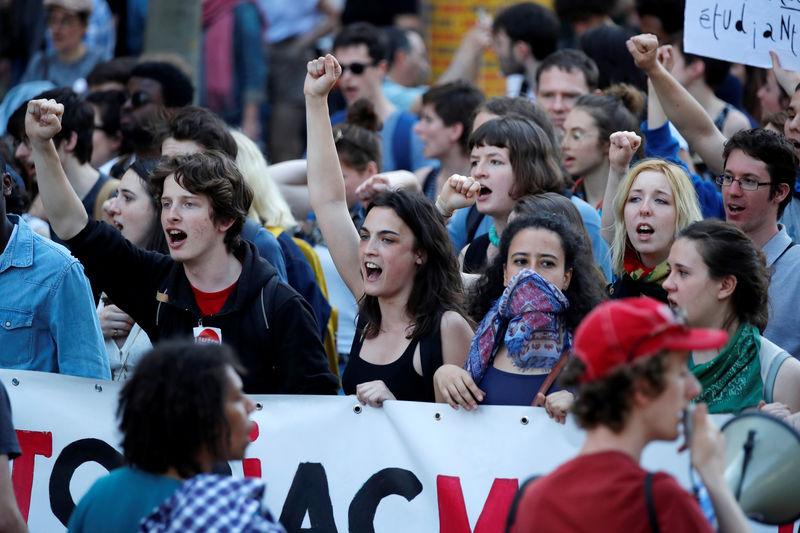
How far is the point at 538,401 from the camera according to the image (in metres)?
4.42

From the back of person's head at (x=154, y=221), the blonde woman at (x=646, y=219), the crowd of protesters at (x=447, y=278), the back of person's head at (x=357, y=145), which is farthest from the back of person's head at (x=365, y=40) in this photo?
the blonde woman at (x=646, y=219)

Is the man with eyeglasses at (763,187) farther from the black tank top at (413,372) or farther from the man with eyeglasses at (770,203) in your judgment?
the black tank top at (413,372)

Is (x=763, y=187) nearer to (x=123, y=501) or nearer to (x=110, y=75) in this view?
(x=123, y=501)

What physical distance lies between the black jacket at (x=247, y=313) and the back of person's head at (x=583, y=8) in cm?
533

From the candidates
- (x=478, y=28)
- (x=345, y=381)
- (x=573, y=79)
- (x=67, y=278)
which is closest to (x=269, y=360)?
(x=345, y=381)

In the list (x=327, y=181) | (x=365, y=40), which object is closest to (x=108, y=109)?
(x=365, y=40)

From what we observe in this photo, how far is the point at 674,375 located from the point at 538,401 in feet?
4.75

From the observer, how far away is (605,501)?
112 inches

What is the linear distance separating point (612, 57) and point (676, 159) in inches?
83.5

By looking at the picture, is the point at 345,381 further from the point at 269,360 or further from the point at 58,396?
the point at 58,396

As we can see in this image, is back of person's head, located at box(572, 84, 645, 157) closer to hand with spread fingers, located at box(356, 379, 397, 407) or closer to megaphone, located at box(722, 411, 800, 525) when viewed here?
hand with spread fingers, located at box(356, 379, 397, 407)

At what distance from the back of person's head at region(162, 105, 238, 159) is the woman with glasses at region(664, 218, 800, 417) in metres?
2.95

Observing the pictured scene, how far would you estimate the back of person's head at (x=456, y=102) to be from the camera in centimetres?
773

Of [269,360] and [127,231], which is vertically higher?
[127,231]
